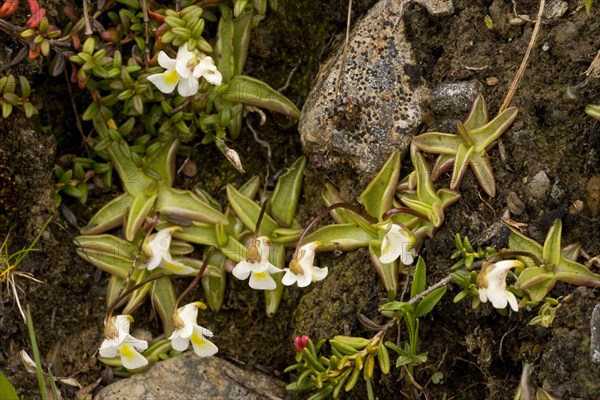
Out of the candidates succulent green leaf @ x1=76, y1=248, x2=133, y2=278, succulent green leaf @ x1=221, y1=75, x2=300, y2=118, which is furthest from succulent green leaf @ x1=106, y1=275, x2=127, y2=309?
succulent green leaf @ x1=221, y1=75, x2=300, y2=118

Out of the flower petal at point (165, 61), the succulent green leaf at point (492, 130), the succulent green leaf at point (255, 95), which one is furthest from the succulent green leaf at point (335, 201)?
the flower petal at point (165, 61)

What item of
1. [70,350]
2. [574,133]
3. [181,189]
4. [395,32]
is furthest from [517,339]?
[70,350]

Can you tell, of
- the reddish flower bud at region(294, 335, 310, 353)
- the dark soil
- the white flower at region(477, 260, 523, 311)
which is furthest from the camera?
the reddish flower bud at region(294, 335, 310, 353)

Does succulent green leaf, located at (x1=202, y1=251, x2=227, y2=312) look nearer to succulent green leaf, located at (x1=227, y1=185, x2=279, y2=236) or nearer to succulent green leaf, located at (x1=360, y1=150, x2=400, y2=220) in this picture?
succulent green leaf, located at (x1=227, y1=185, x2=279, y2=236)

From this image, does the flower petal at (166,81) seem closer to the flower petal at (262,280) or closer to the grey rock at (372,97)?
the grey rock at (372,97)

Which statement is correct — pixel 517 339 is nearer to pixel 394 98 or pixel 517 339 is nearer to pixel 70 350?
pixel 394 98
